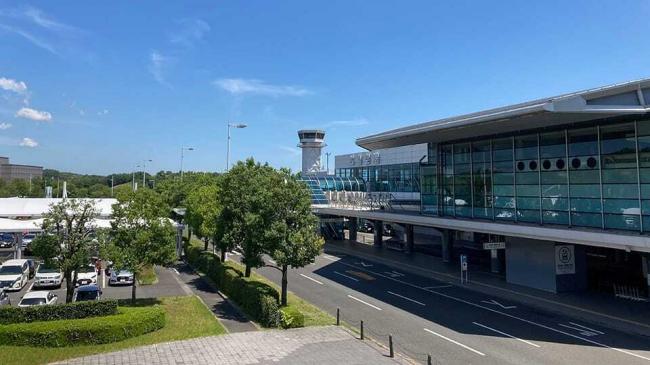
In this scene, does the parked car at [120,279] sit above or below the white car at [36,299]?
below

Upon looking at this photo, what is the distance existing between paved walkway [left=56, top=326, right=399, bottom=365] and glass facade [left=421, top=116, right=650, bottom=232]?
13794 mm

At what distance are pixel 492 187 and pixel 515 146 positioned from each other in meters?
2.84

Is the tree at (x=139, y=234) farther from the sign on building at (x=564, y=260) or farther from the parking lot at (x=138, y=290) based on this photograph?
the sign on building at (x=564, y=260)

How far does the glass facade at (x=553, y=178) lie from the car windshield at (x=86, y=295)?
856 inches

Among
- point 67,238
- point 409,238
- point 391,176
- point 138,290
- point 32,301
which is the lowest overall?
point 138,290

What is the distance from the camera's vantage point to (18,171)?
6378 inches

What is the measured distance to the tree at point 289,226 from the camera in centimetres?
1920

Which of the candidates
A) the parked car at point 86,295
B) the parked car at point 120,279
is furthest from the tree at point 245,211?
the parked car at point 86,295

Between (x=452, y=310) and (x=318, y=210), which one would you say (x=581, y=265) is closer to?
(x=452, y=310)

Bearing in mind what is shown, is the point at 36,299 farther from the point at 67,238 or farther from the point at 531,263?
the point at 531,263

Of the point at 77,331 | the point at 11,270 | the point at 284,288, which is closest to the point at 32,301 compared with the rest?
the point at 77,331

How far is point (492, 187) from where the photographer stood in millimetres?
28188

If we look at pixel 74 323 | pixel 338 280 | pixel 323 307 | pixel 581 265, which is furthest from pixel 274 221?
pixel 581 265

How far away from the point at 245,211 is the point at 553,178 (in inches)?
653
